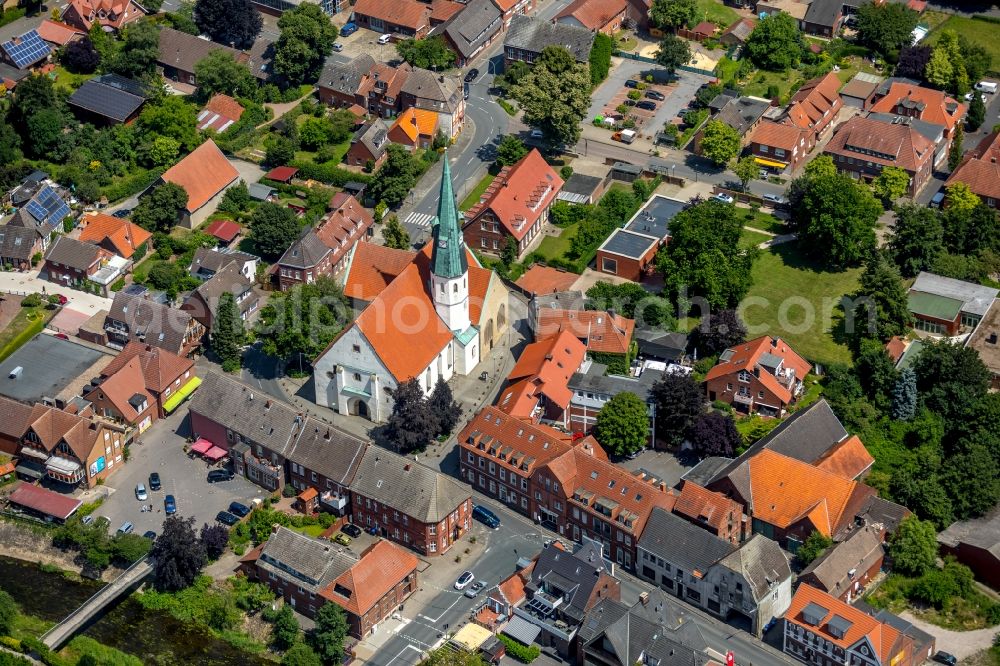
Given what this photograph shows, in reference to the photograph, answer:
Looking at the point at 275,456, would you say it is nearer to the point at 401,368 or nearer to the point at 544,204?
the point at 401,368

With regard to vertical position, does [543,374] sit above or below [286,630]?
above

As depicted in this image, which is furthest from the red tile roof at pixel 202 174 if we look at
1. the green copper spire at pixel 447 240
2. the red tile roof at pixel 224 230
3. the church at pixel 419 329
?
the green copper spire at pixel 447 240

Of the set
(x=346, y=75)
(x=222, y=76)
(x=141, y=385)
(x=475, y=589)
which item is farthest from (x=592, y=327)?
(x=222, y=76)

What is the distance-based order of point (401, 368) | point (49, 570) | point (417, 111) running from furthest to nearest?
point (417, 111)
point (401, 368)
point (49, 570)

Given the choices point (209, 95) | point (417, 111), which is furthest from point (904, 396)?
point (209, 95)

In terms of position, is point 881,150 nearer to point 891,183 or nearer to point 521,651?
point 891,183

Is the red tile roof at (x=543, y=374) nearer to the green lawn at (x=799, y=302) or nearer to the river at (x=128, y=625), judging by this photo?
the green lawn at (x=799, y=302)
